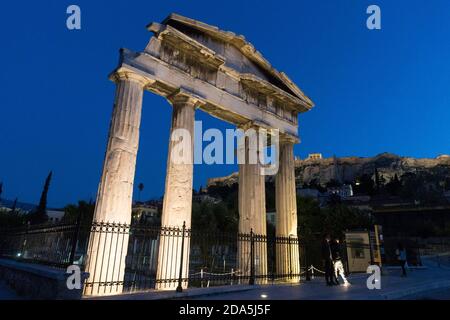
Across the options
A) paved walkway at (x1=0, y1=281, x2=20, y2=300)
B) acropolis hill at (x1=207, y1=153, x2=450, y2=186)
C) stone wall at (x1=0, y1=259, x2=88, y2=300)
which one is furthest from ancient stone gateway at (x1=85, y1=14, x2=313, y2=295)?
acropolis hill at (x1=207, y1=153, x2=450, y2=186)

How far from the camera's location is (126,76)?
10.3 m

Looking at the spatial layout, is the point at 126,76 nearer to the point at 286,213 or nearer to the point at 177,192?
the point at 177,192

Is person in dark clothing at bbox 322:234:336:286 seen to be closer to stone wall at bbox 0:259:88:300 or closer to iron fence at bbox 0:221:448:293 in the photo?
iron fence at bbox 0:221:448:293

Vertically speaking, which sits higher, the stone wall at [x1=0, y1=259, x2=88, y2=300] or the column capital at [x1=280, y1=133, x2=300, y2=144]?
the column capital at [x1=280, y1=133, x2=300, y2=144]

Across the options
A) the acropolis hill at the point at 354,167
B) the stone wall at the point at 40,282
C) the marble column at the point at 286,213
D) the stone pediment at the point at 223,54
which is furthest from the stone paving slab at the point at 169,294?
the acropolis hill at the point at 354,167

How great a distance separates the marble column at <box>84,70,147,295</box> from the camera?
834 cm

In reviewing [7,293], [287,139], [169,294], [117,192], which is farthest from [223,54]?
[7,293]

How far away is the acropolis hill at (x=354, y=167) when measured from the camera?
12325cm

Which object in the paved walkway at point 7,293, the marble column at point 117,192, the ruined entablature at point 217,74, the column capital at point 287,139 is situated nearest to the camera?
the paved walkway at point 7,293

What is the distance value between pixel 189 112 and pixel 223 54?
3.70 metres

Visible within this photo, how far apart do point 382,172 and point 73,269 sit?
5091 inches

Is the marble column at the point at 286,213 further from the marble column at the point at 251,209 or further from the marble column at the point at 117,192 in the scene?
the marble column at the point at 117,192

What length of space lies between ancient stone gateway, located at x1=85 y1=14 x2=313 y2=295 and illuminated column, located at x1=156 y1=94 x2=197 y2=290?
4cm

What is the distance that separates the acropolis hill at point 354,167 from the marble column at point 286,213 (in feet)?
370
